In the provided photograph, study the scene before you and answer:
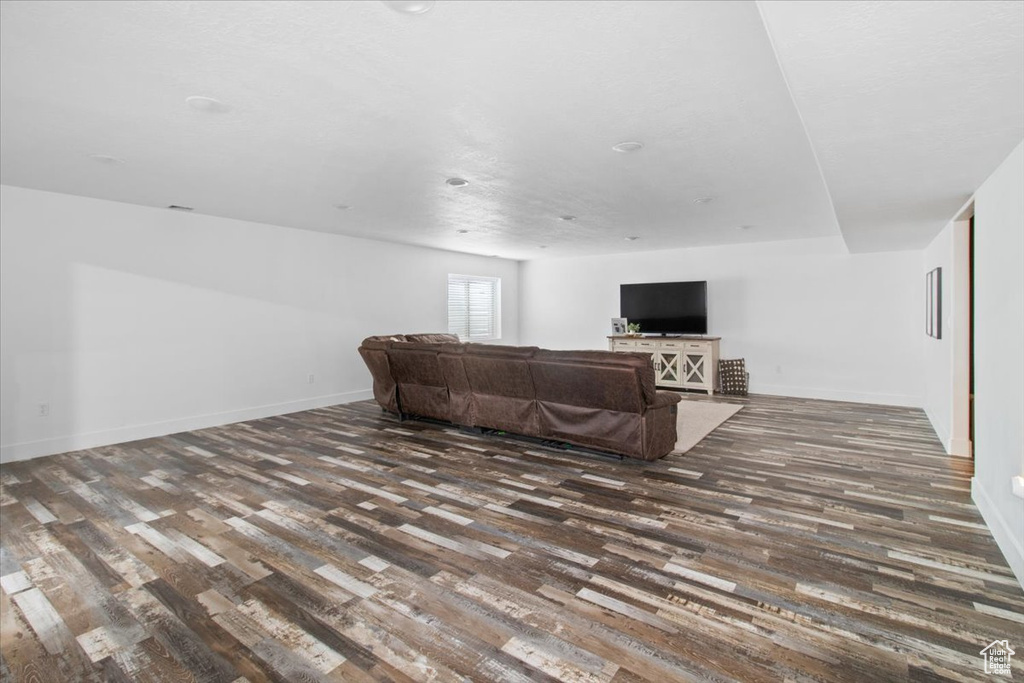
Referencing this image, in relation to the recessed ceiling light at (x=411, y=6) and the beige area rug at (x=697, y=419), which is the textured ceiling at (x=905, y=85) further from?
the beige area rug at (x=697, y=419)

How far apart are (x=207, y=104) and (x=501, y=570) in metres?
2.84

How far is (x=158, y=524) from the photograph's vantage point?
3.07 metres

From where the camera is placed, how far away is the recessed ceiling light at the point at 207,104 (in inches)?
103

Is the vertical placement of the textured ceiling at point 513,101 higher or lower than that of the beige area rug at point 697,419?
higher

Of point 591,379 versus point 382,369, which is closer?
point 591,379

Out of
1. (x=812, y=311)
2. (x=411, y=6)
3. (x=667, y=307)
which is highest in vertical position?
(x=411, y=6)

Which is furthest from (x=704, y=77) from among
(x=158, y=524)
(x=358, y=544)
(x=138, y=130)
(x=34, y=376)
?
(x=34, y=376)

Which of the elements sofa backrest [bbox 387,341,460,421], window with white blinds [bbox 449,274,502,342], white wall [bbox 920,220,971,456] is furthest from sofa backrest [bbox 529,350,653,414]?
window with white blinds [bbox 449,274,502,342]

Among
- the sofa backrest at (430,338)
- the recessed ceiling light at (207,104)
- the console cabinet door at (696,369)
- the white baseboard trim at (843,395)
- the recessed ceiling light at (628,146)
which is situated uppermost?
the recessed ceiling light at (628,146)

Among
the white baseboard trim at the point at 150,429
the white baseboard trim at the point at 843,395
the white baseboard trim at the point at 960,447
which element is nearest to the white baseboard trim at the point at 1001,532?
the white baseboard trim at the point at 960,447

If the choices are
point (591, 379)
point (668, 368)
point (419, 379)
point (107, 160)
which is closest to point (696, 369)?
point (668, 368)

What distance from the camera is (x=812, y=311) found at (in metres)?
7.52

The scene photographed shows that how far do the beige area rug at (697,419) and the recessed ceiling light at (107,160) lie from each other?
16.3 feet

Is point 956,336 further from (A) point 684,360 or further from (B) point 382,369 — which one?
(B) point 382,369
